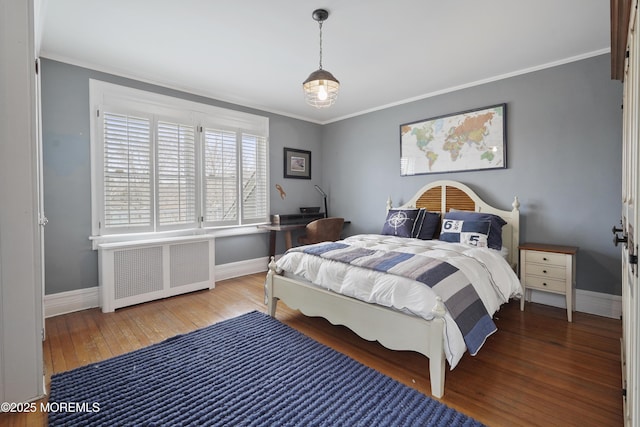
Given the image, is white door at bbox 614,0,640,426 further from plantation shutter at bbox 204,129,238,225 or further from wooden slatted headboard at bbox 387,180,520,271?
plantation shutter at bbox 204,129,238,225

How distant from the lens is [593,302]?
2963mm

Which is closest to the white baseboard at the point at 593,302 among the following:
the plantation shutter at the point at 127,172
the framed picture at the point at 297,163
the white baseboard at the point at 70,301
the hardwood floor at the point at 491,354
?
the hardwood floor at the point at 491,354

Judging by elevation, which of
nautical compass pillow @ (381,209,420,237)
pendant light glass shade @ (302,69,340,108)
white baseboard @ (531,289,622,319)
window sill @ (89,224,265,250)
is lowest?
white baseboard @ (531,289,622,319)

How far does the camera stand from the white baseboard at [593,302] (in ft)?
9.35

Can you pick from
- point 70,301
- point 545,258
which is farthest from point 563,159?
point 70,301

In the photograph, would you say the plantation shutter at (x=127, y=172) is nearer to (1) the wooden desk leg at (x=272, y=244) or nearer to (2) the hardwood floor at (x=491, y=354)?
(2) the hardwood floor at (x=491, y=354)

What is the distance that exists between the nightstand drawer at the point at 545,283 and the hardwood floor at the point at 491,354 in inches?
10.9

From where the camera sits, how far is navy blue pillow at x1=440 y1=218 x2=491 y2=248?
3.08 metres

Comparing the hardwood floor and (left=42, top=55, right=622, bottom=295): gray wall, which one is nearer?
the hardwood floor

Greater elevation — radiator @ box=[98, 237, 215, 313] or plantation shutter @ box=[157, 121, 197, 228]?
plantation shutter @ box=[157, 121, 197, 228]

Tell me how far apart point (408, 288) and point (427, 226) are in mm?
1885

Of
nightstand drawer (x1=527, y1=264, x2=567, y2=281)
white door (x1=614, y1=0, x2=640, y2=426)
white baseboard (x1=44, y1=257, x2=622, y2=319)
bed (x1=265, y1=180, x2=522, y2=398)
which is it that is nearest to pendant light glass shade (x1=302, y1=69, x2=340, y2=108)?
bed (x1=265, y1=180, x2=522, y2=398)

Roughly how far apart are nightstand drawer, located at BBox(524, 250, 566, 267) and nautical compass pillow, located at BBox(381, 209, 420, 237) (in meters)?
1.18

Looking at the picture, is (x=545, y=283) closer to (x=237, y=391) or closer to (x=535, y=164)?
(x=535, y=164)
